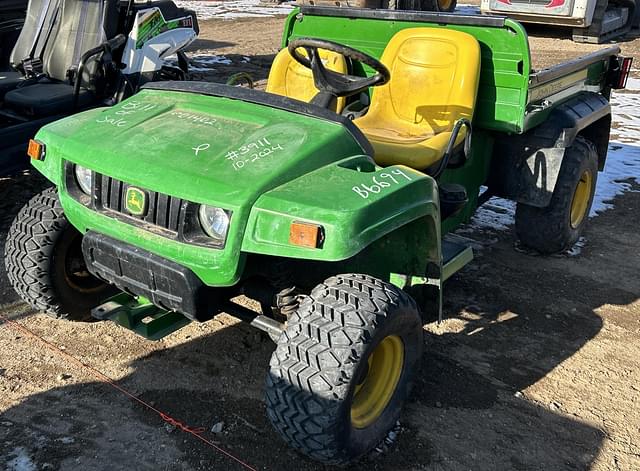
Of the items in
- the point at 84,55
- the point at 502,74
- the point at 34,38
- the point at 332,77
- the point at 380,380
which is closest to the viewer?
the point at 380,380

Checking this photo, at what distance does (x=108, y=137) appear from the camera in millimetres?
2822

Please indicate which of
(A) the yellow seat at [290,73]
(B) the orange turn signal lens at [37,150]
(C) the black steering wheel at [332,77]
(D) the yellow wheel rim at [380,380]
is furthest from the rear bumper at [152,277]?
(A) the yellow seat at [290,73]

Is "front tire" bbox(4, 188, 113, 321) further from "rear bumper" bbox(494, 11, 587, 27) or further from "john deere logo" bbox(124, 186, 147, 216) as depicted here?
"rear bumper" bbox(494, 11, 587, 27)

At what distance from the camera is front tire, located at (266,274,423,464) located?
2.35 metres

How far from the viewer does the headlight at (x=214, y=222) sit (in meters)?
2.51

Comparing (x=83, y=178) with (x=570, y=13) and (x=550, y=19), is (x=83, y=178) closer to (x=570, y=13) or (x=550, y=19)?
(x=570, y=13)

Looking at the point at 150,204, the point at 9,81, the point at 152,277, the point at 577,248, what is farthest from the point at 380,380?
the point at 9,81

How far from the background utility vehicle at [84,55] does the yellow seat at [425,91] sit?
2.34 metres

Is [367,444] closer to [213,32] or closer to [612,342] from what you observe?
[612,342]

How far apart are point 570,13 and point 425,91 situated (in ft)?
30.9

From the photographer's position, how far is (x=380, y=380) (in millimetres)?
2848

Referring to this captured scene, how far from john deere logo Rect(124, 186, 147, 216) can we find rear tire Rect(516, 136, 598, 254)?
2772mm

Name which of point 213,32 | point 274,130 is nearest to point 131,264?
point 274,130

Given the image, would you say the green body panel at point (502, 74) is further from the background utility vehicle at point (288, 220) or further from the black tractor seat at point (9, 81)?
the black tractor seat at point (9, 81)
